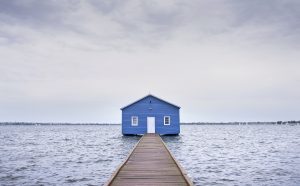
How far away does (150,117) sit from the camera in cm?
4381

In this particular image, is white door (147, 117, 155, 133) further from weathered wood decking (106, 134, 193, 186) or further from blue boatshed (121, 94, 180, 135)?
weathered wood decking (106, 134, 193, 186)

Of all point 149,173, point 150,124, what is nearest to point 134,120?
point 150,124

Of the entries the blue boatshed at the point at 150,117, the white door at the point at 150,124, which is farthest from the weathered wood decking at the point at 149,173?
the white door at the point at 150,124

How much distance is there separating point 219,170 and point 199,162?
12.3 ft

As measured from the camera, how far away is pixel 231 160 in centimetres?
2619

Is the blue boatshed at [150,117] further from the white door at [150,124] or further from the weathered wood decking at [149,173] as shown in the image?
the weathered wood decking at [149,173]

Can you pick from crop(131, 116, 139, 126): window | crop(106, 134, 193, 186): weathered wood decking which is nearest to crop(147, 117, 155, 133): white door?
crop(131, 116, 139, 126): window

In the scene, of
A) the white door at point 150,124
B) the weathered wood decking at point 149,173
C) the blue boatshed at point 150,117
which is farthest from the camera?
the white door at point 150,124

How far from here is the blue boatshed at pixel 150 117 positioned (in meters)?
43.6

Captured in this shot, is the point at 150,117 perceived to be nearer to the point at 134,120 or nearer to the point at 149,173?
the point at 134,120

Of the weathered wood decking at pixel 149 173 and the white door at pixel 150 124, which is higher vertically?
the white door at pixel 150 124

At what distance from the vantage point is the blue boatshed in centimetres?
4356

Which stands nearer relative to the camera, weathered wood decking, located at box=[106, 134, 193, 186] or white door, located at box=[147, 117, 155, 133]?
weathered wood decking, located at box=[106, 134, 193, 186]

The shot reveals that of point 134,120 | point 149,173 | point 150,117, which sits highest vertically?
point 150,117
